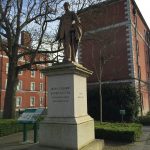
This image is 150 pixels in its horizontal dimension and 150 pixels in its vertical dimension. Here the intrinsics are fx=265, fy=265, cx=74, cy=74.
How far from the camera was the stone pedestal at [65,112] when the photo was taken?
31.5 feet

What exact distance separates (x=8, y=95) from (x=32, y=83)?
4447 centimetres

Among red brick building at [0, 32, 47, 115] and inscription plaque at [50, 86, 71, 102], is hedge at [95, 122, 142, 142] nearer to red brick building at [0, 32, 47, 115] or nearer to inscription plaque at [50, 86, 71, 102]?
inscription plaque at [50, 86, 71, 102]

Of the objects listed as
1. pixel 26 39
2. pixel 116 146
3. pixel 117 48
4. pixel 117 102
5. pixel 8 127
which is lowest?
pixel 116 146

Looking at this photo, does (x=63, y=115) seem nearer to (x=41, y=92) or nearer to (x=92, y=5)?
(x=92, y=5)

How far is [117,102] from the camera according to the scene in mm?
28062

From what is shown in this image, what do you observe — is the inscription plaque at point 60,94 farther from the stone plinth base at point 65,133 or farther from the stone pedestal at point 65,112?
the stone plinth base at point 65,133

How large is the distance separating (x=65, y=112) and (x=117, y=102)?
61.6 feet

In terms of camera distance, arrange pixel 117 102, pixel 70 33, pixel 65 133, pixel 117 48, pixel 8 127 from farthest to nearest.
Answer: pixel 117 48, pixel 117 102, pixel 8 127, pixel 70 33, pixel 65 133

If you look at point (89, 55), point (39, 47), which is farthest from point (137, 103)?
point (39, 47)

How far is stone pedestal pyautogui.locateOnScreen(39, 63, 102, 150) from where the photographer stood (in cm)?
961

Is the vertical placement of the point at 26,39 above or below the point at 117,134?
above

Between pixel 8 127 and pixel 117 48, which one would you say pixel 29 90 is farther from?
pixel 8 127

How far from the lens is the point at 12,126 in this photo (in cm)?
1705

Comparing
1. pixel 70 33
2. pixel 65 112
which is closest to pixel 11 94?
pixel 70 33
